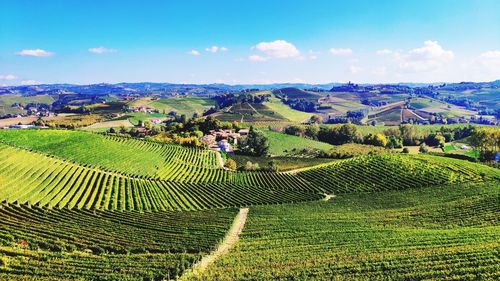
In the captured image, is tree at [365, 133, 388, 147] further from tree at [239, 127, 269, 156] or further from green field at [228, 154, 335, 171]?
tree at [239, 127, 269, 156]

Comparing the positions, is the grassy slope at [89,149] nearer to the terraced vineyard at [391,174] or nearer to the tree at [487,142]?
the terraced vineyard at [391,174]

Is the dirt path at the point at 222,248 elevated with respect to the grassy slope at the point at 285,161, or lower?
elevated

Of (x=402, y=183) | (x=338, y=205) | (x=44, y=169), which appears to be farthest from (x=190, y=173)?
(x=402, y=183)

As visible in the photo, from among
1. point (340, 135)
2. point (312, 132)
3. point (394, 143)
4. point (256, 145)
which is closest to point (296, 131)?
point (312, 132)

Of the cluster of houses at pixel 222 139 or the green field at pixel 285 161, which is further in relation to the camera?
the cluster of houses at pixel 222 139

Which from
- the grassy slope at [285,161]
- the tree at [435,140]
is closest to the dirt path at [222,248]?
the grassy slope at [285,161]

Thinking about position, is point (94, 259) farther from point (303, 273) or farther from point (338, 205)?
point (338, 205)
